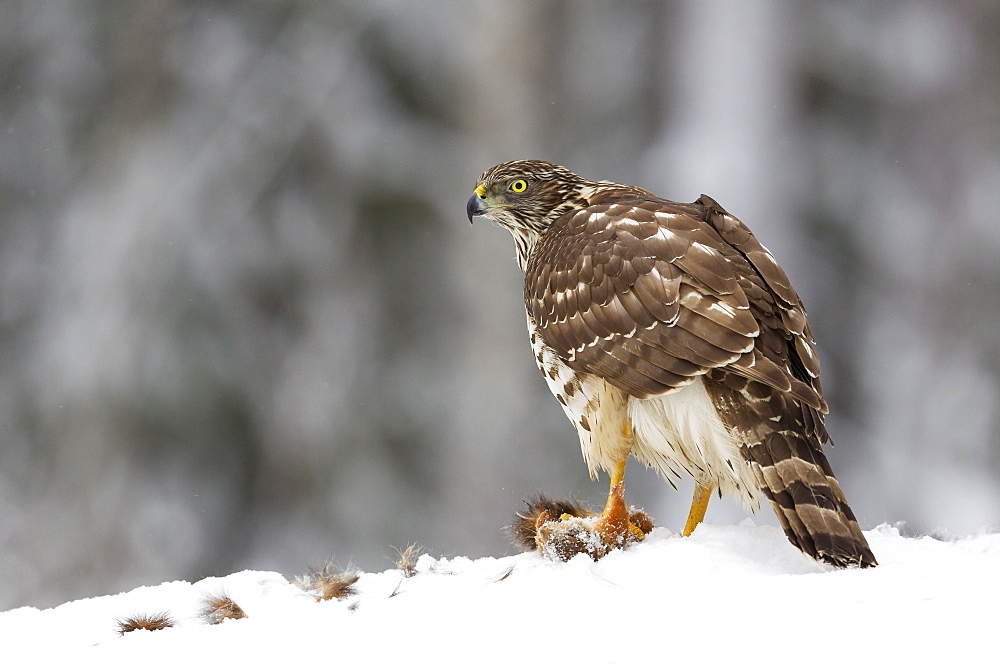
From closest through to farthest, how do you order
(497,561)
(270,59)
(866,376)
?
(497,561), (866,376), (270,59)

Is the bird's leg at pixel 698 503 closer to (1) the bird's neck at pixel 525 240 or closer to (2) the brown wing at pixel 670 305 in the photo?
(2) the brown wing at pixel 670 305

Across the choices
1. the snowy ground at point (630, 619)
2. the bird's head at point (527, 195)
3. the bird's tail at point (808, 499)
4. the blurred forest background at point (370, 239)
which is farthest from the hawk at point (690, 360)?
the blurred forest background at point (370, 239)

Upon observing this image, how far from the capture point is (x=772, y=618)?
1820 millimetres

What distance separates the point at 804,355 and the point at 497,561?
115cm

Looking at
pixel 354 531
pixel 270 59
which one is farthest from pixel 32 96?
pixel 354 531

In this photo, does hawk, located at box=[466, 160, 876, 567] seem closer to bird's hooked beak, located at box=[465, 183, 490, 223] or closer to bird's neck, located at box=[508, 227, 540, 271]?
bird's neck, located at box=[508, 227, 540, 271]

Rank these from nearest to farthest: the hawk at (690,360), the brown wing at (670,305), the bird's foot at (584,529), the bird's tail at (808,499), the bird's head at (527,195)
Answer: the bird's tail at (808,499)
the hawk at (690,360)
the brown wing at (670,305)
the bird's foot at (584,529)
the bird's head at (527,195)

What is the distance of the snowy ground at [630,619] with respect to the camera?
171cm

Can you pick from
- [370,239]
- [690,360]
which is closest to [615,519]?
[690,360]

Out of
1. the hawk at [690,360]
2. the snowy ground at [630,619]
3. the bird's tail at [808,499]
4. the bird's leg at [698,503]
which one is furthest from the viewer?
the bird's leg at [698,503]

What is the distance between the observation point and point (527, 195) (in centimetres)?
353

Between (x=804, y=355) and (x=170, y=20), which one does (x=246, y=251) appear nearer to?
(x=170, y=20)

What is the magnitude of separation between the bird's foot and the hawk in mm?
12

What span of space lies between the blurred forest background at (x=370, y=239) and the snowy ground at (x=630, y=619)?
455cm
